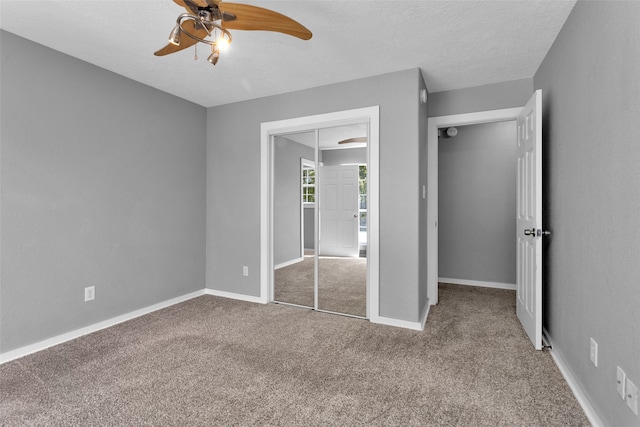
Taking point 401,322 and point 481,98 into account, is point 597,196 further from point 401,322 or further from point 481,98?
point 481,98

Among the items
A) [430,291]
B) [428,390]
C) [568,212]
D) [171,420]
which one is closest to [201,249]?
[171,420]

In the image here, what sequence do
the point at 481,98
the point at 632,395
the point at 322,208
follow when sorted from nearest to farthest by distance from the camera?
the point at 632,395, the point at 481,98, the point at 322,208

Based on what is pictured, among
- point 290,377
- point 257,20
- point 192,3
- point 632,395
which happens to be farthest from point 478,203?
point 192,3

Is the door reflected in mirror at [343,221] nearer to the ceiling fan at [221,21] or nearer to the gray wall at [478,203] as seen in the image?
the ceiling fan at [221,21]

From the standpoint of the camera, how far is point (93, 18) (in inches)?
85.5

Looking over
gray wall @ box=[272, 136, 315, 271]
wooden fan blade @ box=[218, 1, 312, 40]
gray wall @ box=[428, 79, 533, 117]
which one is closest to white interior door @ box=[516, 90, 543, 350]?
gray wall @ box=[428, 79, 533, 117]

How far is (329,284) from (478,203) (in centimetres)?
252

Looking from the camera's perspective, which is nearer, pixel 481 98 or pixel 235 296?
pixel 481 98

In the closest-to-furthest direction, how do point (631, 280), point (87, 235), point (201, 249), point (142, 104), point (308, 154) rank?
1. point (631, 280)
2. point (87, 235)
3. point (142, 104)
4. point (308, 154)
5. point (201, 249)

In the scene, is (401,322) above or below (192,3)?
below

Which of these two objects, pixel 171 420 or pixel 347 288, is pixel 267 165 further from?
pixel 171 420

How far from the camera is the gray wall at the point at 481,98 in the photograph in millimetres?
3238

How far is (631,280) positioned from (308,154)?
9.17ft

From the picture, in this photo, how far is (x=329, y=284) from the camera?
3.46 metres
